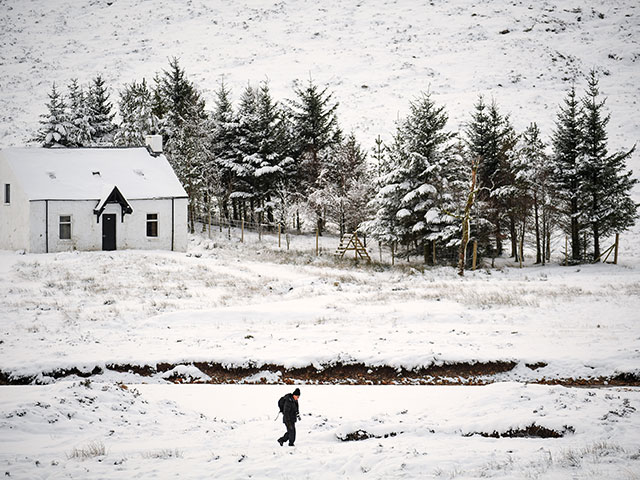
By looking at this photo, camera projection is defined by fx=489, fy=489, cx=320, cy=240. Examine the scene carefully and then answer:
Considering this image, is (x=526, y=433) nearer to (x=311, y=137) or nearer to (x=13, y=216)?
(x=13, y=216)

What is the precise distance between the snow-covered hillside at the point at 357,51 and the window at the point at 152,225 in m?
26.8

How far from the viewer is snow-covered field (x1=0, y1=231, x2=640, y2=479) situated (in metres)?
7.90

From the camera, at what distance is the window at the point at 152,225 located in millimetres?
34188

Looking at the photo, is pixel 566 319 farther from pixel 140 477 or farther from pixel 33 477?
pixel 33 477

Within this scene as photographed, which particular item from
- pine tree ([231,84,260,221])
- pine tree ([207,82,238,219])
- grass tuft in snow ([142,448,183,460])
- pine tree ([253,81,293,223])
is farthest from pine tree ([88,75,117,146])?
grass tuft in snow ([142,448,183,460])

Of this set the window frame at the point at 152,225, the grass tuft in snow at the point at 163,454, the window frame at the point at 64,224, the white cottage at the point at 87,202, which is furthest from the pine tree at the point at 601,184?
the window frame at the point at 64,224

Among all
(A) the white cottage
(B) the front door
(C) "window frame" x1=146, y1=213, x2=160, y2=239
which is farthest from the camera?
(C) "window frame" x1=146, y1=213, x2=160, y2=239

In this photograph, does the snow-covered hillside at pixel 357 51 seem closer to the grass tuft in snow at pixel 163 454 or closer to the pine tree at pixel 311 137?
the pine tree at pixel 311 137

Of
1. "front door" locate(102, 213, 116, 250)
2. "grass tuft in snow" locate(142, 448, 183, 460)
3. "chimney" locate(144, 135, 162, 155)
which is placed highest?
"chimney" locate(144, 135, 162, 155)

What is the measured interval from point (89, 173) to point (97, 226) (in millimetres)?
4095

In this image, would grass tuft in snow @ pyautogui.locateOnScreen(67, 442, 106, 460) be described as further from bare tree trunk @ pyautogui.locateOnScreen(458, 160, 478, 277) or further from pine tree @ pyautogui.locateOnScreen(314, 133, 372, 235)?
pine tree @ pyautogui.locateOnScreen(314, 133, 372, 235)

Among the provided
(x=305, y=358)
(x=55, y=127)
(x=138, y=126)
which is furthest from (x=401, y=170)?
(x=55, y=127)

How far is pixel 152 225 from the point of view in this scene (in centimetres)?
3431

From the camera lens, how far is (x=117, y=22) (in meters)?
99.7
